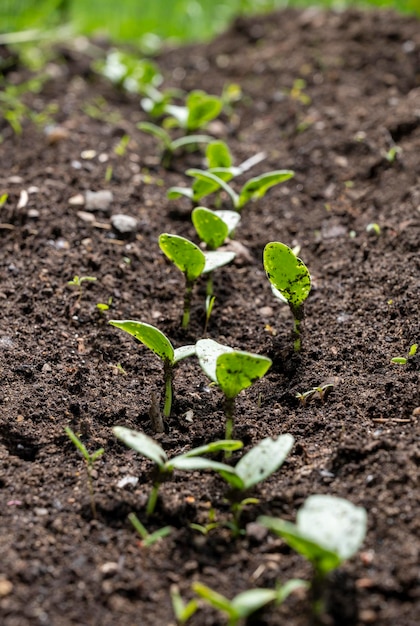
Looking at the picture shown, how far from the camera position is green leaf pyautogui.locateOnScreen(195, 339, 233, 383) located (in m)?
1.55

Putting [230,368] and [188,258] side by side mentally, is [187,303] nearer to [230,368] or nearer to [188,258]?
[188,258]

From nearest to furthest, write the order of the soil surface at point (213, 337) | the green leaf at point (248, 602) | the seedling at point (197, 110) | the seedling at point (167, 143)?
1. the green leaf at point (248, 602)
2. the soil surface at point (213, 337)
3. the seedling at point (167, 143)
4. the seedling at point (197, 110)

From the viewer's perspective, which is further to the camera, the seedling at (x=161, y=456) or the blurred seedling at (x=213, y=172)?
the blurred seedling at (x=213, y=172)

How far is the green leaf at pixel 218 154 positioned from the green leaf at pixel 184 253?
67cm

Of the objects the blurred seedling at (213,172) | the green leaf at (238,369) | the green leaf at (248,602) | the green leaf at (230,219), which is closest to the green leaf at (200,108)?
the blurred seedling at (213,172)

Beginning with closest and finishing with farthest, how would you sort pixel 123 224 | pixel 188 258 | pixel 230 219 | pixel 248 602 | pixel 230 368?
pixel 248 602 < pixel 230 368 < pixel 188 258 < pixel 230 219 < pixel 123 224

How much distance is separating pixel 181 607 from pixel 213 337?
936 millimetres

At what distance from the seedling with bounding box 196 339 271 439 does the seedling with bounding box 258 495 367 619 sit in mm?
344

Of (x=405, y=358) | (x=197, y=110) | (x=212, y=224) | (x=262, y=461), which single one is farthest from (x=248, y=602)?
(x=197, y=110)

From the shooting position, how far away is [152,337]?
5.47 ft

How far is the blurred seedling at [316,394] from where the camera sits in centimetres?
174

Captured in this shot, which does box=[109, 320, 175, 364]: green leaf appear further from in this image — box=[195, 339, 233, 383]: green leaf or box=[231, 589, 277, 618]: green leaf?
box=[231, 589, 277, 618]: green leaf

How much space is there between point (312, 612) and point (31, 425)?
790mm

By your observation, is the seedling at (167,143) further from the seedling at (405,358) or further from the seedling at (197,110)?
the seedling at (405,358)
